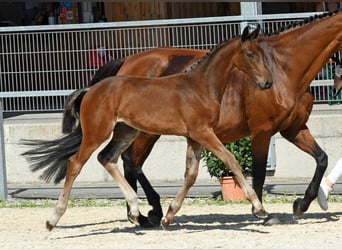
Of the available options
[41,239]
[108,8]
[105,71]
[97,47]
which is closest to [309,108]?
[105,71]

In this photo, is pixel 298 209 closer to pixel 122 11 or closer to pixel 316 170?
pixel 316 170

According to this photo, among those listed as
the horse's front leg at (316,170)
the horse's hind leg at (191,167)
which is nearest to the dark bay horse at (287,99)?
the horse's front leg at (316,170)

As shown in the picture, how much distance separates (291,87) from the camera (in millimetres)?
8930

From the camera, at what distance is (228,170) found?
433 inches

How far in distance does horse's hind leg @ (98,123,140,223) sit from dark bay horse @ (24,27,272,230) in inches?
0.4

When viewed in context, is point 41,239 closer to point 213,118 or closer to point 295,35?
point 213,118

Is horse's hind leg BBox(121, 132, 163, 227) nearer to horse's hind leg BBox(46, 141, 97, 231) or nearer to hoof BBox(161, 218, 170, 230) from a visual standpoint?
hoof BBox(161, 218, 170, 230)

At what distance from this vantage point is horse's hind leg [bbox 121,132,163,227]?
932 centimetres

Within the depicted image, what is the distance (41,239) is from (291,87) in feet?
8.65

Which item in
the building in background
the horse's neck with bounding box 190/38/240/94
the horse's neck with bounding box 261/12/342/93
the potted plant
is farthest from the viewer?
the building in background

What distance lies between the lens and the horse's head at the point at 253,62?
808 centimetres

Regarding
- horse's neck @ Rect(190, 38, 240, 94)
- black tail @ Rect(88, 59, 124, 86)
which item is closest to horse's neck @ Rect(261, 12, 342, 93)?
horse's neck @ Rect(190, 38, 240, 94)

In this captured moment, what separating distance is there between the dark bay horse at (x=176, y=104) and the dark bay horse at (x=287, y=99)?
Answer: 24.1 inches

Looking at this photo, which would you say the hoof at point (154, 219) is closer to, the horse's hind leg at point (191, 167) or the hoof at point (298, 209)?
the horse's hind leg at point (191, 167)
